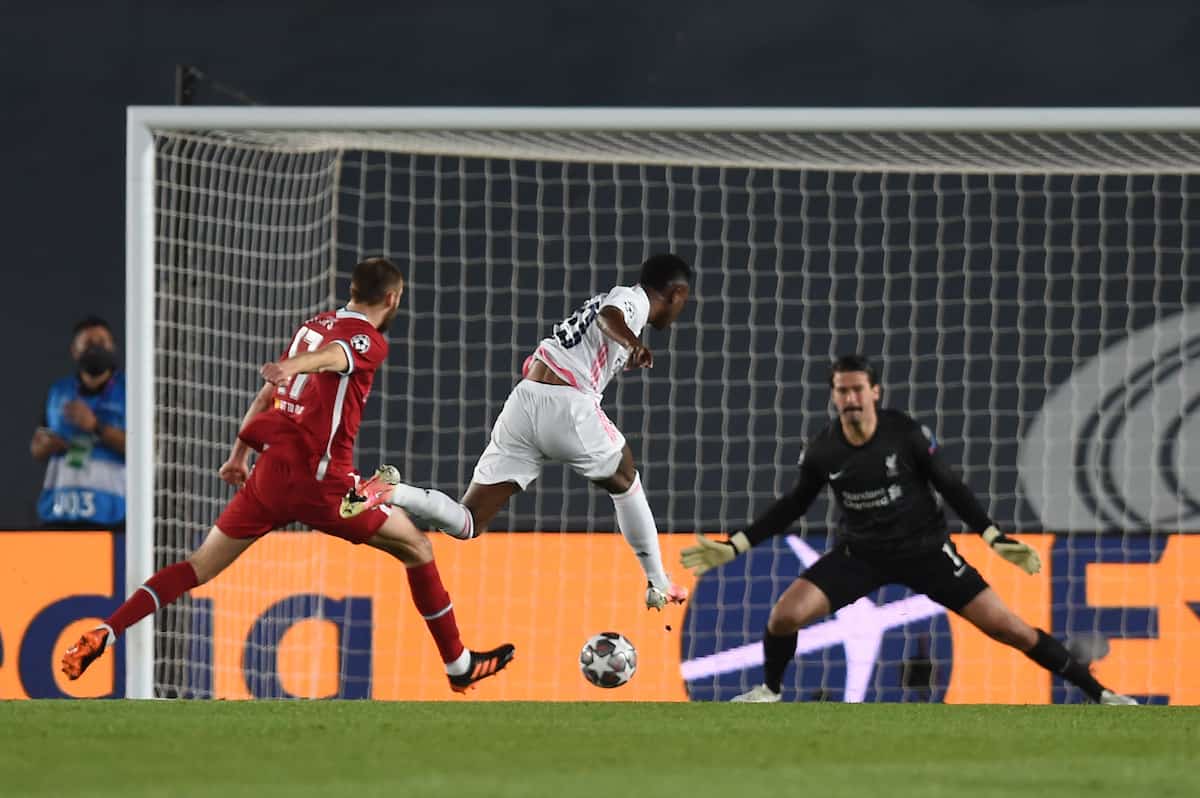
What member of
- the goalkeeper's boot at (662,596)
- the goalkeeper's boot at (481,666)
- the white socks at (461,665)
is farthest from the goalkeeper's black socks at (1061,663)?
the white socks at (461,665)

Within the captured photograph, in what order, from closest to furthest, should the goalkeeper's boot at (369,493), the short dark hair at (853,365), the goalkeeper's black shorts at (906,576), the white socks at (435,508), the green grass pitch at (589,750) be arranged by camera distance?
the green grass pitch at (589,750), the goalkeeper's boot at (369,493), the white socks at (435,508), the short dark hair at (853,365), the goalkeeper's black shorts at (906,576)

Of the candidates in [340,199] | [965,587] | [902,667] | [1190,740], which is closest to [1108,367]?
[902,667]

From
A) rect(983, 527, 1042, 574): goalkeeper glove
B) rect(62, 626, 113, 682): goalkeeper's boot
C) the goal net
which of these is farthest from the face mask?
rect(983, 527, 1042, 574): goalkeeper glove

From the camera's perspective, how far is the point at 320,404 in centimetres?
682

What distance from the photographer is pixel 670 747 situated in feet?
17.7

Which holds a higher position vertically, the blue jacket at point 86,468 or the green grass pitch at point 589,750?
the blue jacket at point 86,468

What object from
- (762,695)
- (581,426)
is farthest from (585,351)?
(762,695)

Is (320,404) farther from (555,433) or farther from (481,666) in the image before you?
(481,666)

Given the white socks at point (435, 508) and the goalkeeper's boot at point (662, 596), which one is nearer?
the white socks at point (435, 508)

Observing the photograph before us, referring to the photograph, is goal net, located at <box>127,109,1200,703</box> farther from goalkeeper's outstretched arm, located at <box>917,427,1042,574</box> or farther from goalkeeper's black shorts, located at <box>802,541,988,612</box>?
goalkeeper's outstretched arm, located at <box>917,427,1042,574</box>

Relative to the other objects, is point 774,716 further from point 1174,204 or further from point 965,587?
point 1174,204

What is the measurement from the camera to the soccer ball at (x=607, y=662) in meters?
7.16

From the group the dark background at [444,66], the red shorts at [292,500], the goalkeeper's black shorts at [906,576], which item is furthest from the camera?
the dark background at [444,66]

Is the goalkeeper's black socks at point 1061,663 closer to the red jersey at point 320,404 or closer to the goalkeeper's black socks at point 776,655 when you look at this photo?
the goalkeeper's black socks at point 776,655
